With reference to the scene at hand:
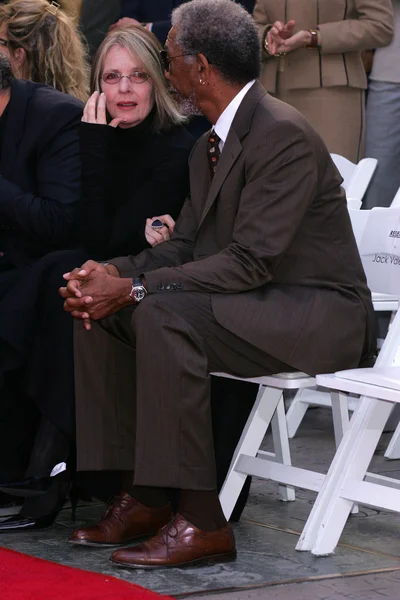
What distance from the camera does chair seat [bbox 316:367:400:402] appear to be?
3.57 meters

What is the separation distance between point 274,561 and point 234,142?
4.26ft

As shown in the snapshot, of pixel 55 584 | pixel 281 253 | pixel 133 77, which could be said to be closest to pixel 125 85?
pixel 133 77

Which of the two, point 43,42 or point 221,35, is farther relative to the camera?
point 43,42

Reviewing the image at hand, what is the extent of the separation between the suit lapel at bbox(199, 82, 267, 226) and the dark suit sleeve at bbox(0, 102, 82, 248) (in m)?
0.66

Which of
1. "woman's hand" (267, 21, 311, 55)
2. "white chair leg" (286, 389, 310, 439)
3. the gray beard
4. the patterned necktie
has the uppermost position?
"woman's hand" (267, 21, 311, 55)

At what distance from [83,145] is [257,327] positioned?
106 centimetres

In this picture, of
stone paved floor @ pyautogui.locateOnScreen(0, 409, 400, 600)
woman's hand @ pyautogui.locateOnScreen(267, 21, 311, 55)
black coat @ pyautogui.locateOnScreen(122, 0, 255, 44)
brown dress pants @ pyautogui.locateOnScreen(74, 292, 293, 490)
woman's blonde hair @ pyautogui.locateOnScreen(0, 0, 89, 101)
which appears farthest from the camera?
black coat @ pyautogui.locateOnScreen(122, 0, 255, 44)

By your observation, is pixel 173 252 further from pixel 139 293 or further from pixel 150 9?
pixel 150 9

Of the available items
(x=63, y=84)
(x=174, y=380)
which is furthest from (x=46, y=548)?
(x=63, y=84)

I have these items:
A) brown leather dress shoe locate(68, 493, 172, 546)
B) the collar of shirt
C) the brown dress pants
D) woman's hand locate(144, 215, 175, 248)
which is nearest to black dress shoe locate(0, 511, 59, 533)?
brown leather dress shoe locate(68, 493, 172, 546)

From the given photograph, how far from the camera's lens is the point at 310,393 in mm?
5676

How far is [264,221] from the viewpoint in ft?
12.2

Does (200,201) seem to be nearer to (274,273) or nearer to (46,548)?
(274,273)

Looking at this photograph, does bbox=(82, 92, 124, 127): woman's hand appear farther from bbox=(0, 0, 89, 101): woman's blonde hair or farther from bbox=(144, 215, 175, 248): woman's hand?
bbox=(0, 0, 89, 101): woman's blonde hair
